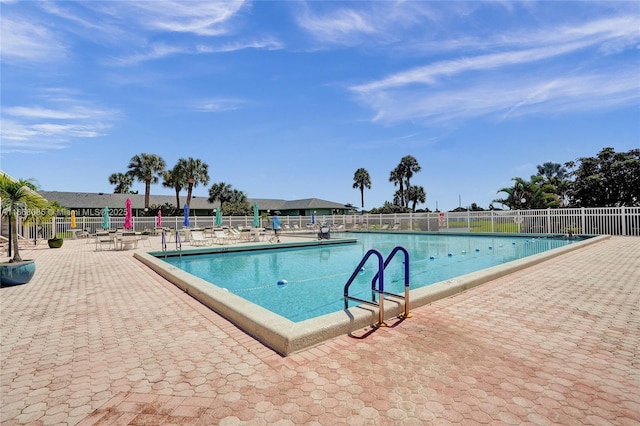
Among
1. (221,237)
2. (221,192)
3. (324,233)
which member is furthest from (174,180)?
(324,233)

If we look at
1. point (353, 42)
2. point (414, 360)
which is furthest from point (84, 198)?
point (414, 360)

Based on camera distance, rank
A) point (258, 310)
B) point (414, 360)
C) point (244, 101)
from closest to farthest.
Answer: point (414, 360), point (258, 310), point (244, 101)

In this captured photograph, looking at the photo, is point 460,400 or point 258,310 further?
point 258,310

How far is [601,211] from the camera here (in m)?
18.1

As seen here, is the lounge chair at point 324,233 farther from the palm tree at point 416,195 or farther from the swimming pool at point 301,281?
the palm tree at point 416,195

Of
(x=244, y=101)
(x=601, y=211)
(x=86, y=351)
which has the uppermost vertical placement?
(x=244, y=101)

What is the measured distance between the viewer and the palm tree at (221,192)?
47094mm

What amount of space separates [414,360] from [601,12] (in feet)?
35.7

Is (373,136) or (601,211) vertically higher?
(373,136)

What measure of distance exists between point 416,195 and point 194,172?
40620 millimetres

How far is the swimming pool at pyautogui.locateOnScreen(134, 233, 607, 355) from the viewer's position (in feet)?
11.7

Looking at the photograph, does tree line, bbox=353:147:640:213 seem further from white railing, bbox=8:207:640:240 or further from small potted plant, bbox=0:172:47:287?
small potted plant, bbox=0:172:47:287

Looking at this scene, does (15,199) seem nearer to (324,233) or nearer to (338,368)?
(338,368)

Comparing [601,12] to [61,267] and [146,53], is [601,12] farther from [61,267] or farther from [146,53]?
[61,267]
